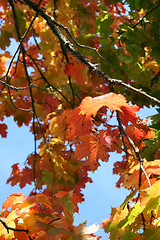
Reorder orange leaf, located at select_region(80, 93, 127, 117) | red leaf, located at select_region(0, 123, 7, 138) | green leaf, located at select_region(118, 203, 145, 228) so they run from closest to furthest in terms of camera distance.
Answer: green leaf, located at select_region(118, 203, 145, 228)
orange leaf, located at select_region(80, 93, 127, 117)
red leaf, located at select_region(0, 123, 7, 138)

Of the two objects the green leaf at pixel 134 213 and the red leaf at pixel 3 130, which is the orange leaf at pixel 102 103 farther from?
the red leaf at pixel 3 130

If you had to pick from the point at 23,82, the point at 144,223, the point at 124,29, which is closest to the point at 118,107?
the point at 144,223

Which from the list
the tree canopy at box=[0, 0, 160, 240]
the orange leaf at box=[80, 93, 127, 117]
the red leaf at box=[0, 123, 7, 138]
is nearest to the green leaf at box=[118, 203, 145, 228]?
the tree canopy at box=[0, 0, 160, 240]

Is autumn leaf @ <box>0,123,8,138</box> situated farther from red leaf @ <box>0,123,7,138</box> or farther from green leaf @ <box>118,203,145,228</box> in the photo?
green leaf @ <box>118,203,145,228</box>

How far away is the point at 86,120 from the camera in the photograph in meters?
1.37

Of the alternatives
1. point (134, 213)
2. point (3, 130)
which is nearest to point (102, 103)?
point (134, 213)

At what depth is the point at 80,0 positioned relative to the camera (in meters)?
4.68

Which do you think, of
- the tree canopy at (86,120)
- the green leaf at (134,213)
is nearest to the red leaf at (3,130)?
the tree canopy at (86,120)

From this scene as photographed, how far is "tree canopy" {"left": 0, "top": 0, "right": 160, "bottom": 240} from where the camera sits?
109 cm

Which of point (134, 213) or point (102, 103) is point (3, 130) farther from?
point (134, 213)

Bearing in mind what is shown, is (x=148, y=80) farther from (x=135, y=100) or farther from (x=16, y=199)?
(x=16, y=199)

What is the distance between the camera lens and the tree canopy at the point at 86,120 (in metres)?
1.09

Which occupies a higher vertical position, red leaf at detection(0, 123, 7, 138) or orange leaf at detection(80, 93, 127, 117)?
red leaf at detection(0, 123, 7, 138)

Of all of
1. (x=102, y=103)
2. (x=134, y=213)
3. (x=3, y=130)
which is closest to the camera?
(x=134, y=213)
